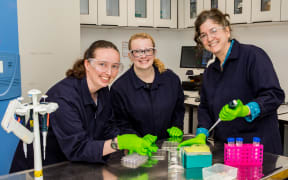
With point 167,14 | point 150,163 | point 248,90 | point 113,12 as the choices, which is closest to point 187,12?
point 167,14

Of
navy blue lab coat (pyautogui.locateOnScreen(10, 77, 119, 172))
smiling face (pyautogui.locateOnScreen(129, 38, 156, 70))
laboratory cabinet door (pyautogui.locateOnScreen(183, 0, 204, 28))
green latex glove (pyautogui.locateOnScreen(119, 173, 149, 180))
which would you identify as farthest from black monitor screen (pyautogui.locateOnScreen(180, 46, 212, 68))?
green latex glove (pyautogui.locateOnScreen(119, 173, 149, 180))

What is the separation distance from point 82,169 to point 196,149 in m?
0.52

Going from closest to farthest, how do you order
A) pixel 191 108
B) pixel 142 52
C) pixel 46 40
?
pixel 142 52
pixel 46 40
pixel 191 108

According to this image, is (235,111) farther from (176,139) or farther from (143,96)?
(143,96)

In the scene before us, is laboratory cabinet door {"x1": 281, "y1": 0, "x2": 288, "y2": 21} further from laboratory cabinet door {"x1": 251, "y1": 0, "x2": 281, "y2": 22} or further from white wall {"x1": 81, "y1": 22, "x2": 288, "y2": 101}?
white wall {"x1": 81, "y1": 22, "x2": 288, "y2": 101}

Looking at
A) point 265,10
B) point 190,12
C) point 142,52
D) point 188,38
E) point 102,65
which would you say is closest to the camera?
point 102,65

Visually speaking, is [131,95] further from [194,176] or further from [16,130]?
[16,130]

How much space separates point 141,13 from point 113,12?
1.23 ft

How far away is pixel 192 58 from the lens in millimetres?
4125

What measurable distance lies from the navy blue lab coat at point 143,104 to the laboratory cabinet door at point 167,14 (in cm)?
187

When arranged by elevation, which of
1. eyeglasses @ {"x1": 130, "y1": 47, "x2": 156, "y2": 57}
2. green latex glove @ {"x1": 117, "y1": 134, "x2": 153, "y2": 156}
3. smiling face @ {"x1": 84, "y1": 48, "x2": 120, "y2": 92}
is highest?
eyeglasses @ {"x1": 130, "y1": 47, "x2": 156, "y2": 57}

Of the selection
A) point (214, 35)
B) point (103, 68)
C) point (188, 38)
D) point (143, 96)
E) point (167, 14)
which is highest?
point (167, 14)

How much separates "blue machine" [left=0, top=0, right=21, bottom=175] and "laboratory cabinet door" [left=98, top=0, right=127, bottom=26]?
1243 mm

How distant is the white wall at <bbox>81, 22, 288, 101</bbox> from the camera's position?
3.32m
